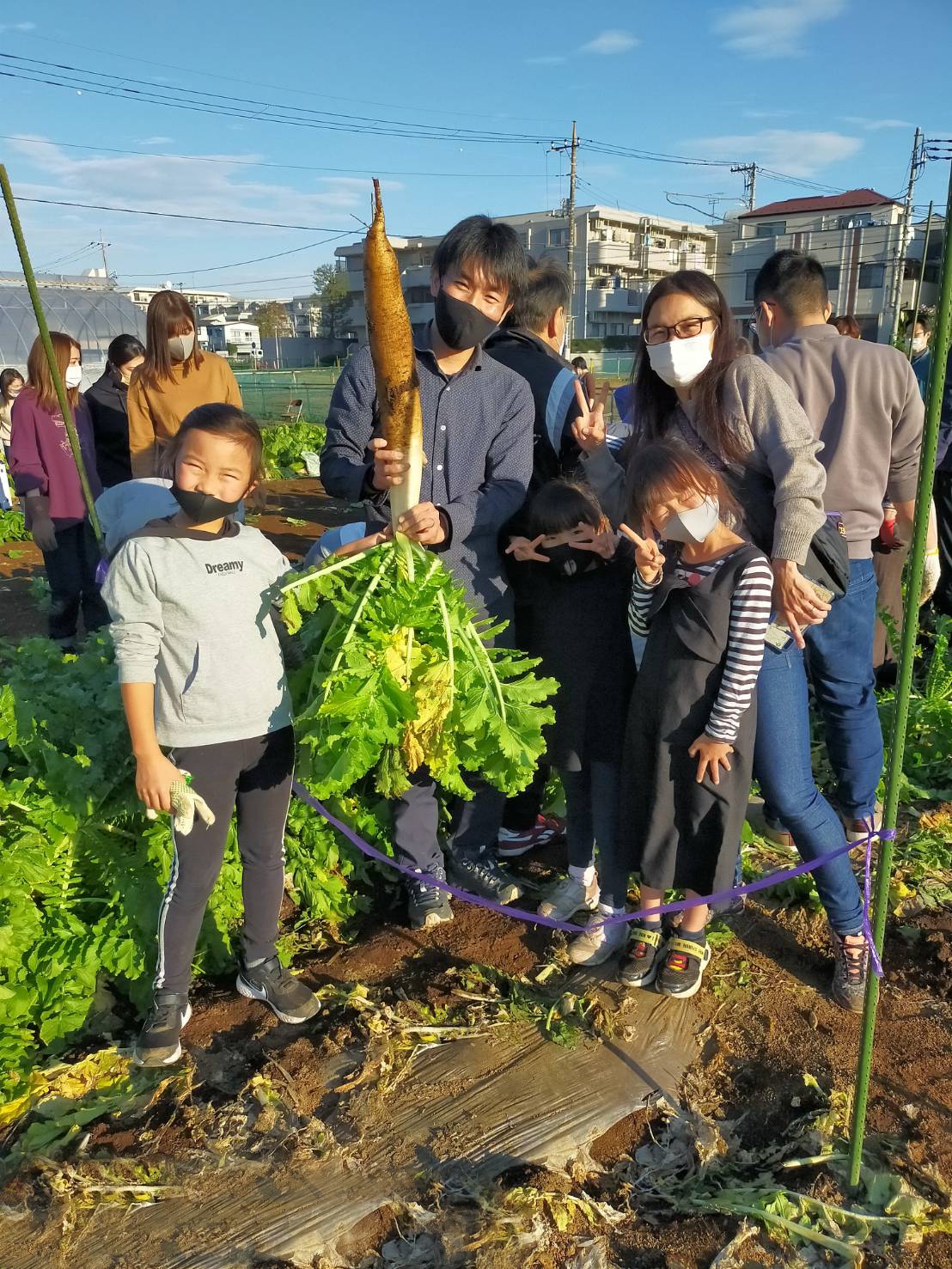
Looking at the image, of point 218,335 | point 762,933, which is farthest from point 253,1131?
point 218,335


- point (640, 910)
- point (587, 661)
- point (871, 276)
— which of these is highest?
point (871, 276)

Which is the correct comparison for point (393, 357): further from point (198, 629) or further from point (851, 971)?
point (851, 971)

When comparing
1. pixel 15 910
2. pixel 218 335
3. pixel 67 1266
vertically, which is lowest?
pixel 67 1266

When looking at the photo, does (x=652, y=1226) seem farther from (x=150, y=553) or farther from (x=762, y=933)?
(x=150, y=553)

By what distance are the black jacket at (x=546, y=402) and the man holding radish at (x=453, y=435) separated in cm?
25

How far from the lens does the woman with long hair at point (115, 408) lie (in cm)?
568

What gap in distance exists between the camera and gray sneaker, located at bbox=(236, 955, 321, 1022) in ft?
9.12

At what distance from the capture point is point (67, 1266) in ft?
6.61

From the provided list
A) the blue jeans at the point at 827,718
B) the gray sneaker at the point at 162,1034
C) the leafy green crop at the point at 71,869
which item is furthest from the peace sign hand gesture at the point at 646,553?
the gray sneaker at the point at 162,1034

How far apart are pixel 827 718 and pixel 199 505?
2422 millimetres

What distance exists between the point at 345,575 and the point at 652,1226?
6.07 ft

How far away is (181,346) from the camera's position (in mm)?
4582

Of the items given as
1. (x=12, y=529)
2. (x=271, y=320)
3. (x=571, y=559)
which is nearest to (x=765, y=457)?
(x=571, y=559)

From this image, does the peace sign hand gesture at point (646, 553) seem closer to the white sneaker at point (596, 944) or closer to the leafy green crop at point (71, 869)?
the white sneaker at point (596, 944)
